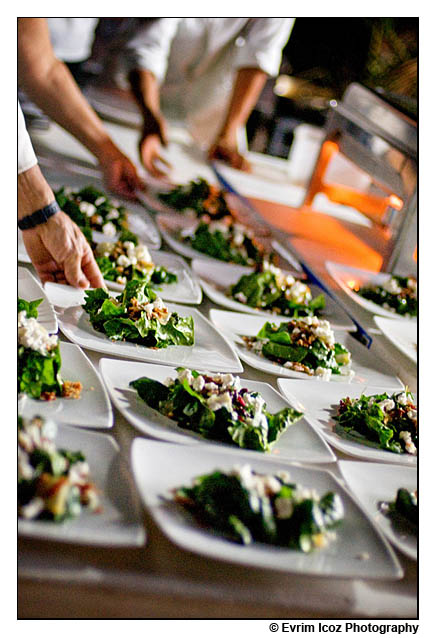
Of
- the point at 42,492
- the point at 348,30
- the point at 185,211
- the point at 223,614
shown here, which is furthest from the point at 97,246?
the point at 348,30

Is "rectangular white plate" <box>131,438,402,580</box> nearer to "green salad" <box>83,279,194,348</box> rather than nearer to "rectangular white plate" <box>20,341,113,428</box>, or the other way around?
"rectangular white plate" <box>20,341,113,428</box>

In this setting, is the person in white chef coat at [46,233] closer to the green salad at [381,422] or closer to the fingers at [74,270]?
the fingers at [74,270]

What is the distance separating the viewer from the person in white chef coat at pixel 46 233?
146cm

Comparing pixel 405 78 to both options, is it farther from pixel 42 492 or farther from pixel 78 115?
pixel 42 492

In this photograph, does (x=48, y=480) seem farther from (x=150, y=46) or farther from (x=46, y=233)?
(x=150, y=46)

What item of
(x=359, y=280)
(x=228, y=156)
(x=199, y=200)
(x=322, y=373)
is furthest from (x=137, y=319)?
(x=228, y=156)

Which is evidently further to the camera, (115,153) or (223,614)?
(115,153)

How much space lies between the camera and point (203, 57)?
3.83 metres

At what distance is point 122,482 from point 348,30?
21.4ft

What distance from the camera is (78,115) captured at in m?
2.50

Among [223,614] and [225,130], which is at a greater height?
[225,130]

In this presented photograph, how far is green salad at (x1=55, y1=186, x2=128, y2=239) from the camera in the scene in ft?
6.14

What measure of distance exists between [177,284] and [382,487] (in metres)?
0.87
